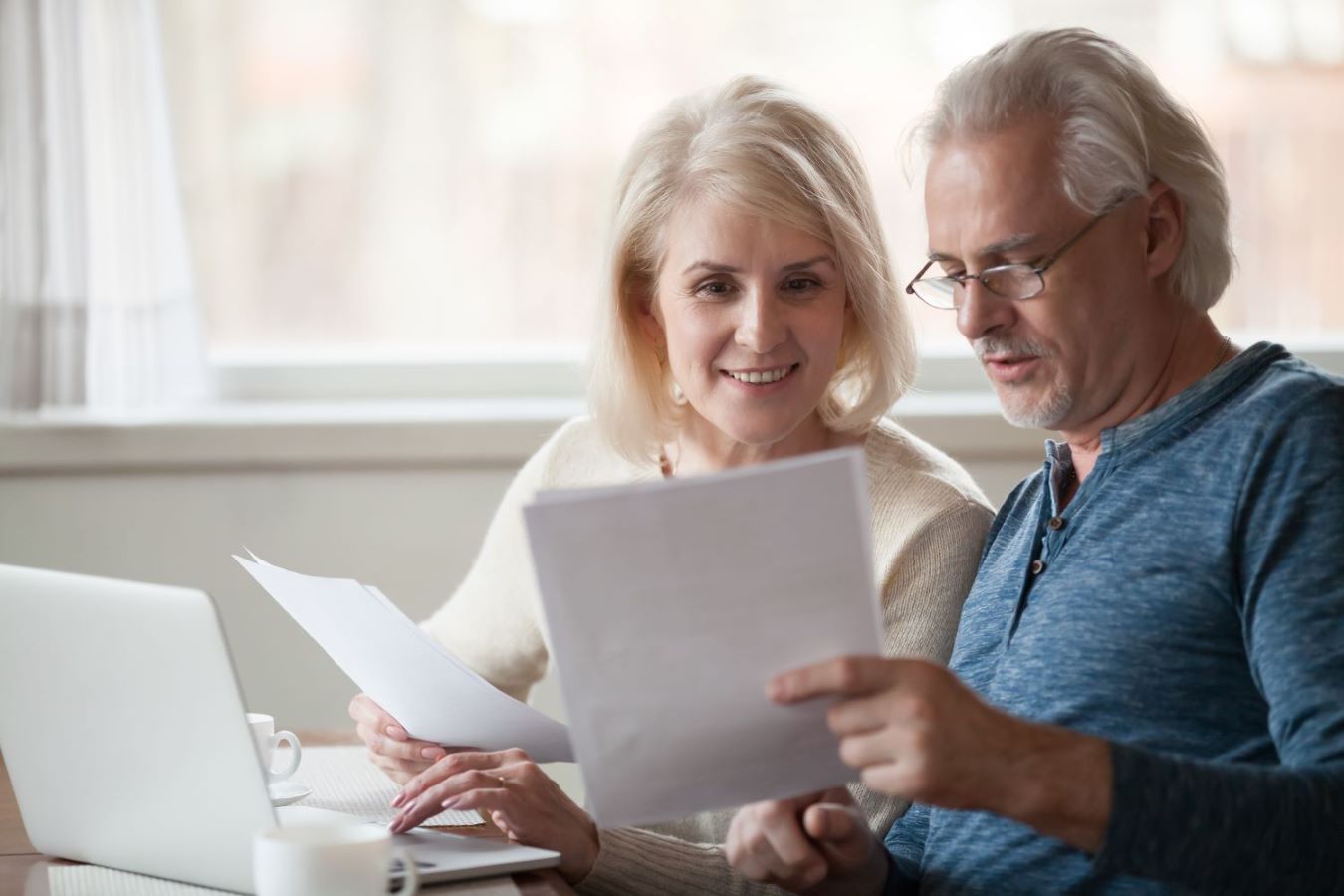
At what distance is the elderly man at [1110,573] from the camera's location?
3.24 feet

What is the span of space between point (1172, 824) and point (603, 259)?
107 cm

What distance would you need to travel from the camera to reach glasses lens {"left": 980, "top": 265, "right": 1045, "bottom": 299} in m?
1.26

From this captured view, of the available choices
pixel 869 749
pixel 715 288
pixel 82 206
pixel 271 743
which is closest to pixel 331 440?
pixel 82 206

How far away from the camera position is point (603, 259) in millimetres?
1846

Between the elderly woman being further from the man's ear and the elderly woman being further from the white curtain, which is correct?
the white curtain

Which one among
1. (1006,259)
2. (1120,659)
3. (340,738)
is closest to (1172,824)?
(1120,659)

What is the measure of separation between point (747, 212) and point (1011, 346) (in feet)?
1.49

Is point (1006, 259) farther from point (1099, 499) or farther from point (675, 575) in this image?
point (675, 575)

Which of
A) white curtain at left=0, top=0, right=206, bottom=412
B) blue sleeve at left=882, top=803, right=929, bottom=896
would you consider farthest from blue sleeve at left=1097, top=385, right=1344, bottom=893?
white curtain at left=0, top=0, right=206, bottom=412

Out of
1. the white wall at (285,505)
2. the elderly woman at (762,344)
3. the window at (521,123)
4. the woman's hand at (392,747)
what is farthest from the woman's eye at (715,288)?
the window at (521,123)

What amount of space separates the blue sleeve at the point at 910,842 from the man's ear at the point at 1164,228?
0.57m

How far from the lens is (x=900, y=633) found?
1.57m

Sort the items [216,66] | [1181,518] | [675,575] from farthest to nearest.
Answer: [216,66], [1181,518], [675,575]

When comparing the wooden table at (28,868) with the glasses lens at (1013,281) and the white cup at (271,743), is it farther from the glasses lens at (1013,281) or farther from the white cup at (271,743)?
the glasses lens at (1013,281)
